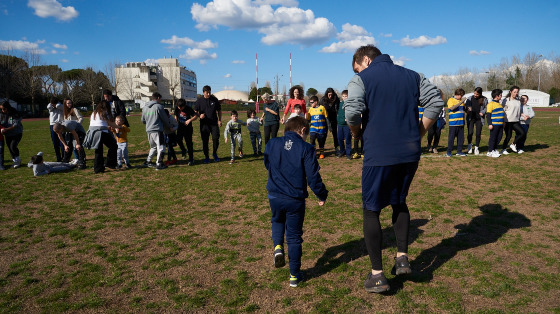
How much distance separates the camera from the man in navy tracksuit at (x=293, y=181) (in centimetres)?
340

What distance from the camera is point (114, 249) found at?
4.50 m

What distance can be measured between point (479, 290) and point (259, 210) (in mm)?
3541

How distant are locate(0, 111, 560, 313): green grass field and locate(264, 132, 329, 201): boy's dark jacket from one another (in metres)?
0.93

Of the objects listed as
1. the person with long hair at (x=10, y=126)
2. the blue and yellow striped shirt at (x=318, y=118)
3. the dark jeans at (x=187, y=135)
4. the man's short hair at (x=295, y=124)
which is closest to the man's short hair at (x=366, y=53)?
the man's short hair at (x=295, y=124)

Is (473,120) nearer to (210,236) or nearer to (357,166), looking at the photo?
(357,166)

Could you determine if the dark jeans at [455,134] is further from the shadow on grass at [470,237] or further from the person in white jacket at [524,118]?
the shadow on grass at [470,237]

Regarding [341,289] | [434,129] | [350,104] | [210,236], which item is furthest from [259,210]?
[434,129]

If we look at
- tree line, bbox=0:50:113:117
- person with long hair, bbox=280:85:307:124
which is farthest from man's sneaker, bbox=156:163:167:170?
tree line, bbox=0:50:113:117

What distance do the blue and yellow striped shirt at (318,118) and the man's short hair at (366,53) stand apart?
7032mm

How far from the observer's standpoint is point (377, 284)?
317 cm

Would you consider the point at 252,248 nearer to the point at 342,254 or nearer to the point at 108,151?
the point at 342,254

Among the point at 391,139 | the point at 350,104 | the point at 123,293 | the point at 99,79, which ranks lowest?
the point at 123,293

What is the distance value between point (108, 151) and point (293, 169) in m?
7.54

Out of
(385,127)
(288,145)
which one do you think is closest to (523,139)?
(385,127)
